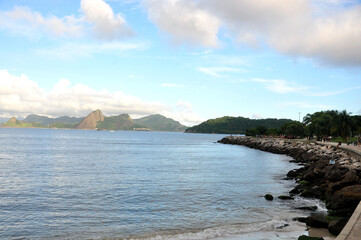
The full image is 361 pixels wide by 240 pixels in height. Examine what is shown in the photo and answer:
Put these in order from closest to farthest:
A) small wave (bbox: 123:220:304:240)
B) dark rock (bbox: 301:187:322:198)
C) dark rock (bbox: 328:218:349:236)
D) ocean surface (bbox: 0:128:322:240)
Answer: dark rock (bbox: 328:218:349:236), small wave (bbox: 123:220:304:240), ocean surface (bbox: 0:128:322:240), dark rock (bbox: 301:187:322:198)

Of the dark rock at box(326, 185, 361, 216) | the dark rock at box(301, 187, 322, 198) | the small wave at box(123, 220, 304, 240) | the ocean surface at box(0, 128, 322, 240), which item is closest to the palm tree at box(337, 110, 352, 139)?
the ocean surface at box(0, 128, 322, 240)

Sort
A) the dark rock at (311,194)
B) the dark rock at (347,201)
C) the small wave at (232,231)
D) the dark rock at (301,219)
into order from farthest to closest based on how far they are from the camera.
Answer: the dark rock at (311,194), the dark rock at (347,201), the dark rock at (301,219), the small wave at (232,231)

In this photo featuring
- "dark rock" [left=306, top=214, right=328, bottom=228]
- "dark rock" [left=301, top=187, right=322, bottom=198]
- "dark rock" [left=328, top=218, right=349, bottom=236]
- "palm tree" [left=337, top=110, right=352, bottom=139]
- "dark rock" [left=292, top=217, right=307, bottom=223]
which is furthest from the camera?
"palm tree" [left=337, top=110, right=352, bottom=139]

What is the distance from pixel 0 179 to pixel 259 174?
22.8 metres

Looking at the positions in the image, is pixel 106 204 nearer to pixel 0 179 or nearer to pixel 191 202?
pixel 191 202

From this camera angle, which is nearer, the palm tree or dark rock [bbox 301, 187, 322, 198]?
dark rock [bbox 301, 187, 322, 198]

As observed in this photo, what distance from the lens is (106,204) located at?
1573 centimetres

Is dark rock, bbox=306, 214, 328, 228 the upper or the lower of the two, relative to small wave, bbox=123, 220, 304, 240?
upper

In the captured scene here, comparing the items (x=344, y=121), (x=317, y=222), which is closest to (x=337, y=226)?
(x=317, y=222)

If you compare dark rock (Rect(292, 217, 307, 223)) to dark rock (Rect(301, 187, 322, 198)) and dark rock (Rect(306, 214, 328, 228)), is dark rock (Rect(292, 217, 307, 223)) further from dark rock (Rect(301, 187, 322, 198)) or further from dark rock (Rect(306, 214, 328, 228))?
dark rock (Rect(301, 187, 322, 198))

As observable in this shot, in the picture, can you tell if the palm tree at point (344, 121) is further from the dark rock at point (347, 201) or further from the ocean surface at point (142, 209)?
the dark rock at point (347, 201)

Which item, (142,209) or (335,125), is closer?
(142,209)

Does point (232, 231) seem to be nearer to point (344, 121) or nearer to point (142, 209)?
point (142, 209)

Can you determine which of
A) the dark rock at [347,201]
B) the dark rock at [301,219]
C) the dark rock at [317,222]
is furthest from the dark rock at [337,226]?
the dark rock at [347,201]
